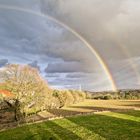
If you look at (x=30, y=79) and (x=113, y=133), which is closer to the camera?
(x=113, y=133)

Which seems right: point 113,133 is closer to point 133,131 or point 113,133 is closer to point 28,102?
point 133,131

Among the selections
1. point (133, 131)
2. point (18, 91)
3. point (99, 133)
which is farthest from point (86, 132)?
point (18, 91)

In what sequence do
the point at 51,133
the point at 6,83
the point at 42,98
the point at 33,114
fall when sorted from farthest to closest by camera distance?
the point at 33,114
the point at 42,98
the point at 6,83
the point at 51,133

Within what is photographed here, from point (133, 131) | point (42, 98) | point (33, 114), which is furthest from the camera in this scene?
point (33, 114)

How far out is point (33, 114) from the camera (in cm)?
6706

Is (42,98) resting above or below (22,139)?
above

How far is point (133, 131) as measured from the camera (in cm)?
3266

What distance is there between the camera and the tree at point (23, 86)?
53688 millimetres

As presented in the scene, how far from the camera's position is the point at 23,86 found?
2126 inches

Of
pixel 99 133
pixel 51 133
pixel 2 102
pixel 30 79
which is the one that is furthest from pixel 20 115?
pixel 99 133

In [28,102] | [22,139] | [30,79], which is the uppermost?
[30,79]

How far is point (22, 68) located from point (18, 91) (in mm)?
4213

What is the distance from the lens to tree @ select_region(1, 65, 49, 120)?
53688 millimetres

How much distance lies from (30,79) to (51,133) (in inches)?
842
